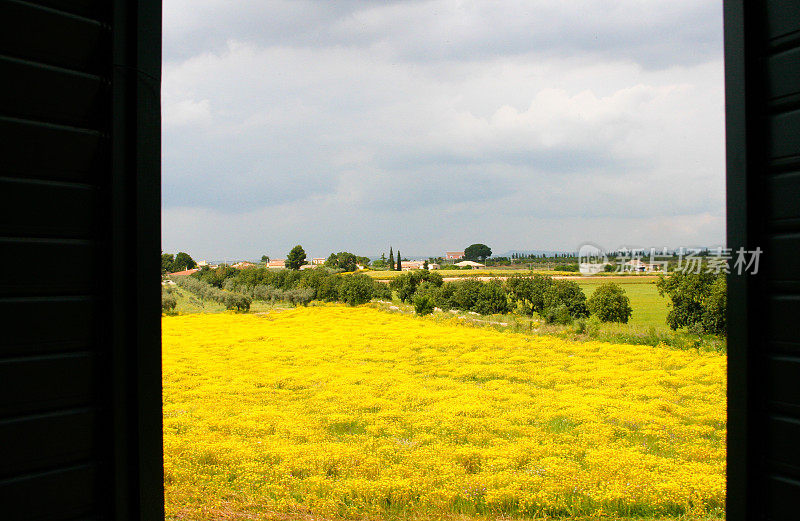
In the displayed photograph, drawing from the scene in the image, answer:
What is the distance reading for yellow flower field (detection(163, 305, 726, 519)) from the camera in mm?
4680

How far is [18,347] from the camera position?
1.92 feet

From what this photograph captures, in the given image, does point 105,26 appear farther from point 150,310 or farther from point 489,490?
point 489,490

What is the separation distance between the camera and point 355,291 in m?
12.5

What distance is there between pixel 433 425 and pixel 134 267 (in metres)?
5.96

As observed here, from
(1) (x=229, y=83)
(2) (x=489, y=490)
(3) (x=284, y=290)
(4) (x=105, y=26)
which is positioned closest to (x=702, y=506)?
(2) (x=489, y=490)

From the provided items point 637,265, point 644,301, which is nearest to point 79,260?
point 644,301

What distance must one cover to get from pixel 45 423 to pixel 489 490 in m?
4.61

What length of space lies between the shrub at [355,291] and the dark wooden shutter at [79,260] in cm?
1177

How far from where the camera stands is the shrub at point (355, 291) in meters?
12.4

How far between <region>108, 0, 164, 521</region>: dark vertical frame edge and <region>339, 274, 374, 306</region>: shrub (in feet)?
38.6

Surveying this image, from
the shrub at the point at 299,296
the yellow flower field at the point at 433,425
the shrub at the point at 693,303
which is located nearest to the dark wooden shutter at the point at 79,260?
the yellow flower field at the point at 433,425

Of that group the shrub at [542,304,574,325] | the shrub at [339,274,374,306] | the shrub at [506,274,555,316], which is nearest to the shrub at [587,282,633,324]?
the shrub at [542,304,574,325]

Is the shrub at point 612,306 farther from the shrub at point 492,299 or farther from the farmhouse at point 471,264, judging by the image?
the farmhouse at point 471,264

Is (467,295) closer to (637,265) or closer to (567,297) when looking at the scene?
(567,297)
